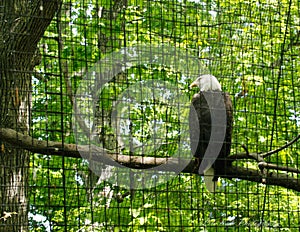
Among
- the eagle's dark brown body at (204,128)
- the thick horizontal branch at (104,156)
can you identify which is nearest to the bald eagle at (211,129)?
the eagle's dark brown body at (204,128)

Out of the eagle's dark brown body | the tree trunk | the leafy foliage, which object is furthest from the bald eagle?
the tree trunk

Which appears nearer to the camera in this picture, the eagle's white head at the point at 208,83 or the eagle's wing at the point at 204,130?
the eagle's wing at the point at 204,130

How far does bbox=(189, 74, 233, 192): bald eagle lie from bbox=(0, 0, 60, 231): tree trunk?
109 cm

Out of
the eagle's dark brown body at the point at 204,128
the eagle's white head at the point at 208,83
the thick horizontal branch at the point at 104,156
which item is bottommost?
the thick horizontal branch at the point at 104,156

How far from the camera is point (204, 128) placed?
10.5 ft

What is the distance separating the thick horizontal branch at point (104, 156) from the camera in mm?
2471

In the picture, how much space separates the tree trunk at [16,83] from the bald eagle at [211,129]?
1.09 metres

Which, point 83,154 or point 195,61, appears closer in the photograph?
point 83,154

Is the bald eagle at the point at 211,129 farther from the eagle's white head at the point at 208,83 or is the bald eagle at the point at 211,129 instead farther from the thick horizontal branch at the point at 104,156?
the thick horizontal branch at the point at 104,156

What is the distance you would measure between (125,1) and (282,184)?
3073mm

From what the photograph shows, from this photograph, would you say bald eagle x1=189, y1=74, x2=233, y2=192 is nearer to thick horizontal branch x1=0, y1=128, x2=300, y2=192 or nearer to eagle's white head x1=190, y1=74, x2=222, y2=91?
eagle's white head x1=190, y1=74, x2=222, y2=91

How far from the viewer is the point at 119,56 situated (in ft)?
13.9

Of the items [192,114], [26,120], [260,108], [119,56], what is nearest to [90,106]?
[119,56]

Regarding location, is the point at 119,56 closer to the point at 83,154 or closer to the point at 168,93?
the point at 168,93
